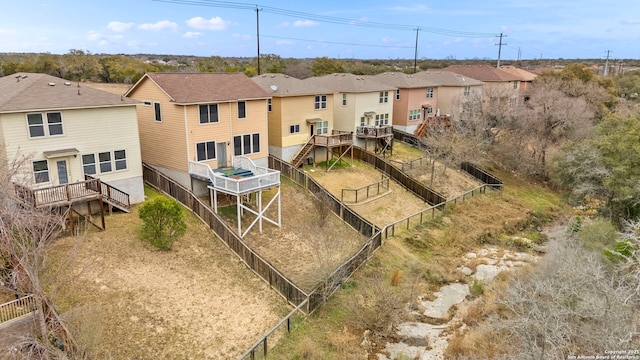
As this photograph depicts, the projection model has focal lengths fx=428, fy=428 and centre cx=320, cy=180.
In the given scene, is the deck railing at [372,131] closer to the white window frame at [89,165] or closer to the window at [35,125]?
the white window frame at [89,165]

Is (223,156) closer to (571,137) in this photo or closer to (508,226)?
(508,226)

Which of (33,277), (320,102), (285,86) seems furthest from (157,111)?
(33,277)

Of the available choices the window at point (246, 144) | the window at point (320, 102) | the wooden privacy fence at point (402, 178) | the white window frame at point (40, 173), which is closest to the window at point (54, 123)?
the white window frame at point (40, 173)

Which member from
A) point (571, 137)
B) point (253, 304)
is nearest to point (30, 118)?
point (253, 304)

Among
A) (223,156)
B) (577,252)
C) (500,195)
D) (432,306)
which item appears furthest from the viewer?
(500,195)

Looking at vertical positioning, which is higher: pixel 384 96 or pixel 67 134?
pixel 384 96

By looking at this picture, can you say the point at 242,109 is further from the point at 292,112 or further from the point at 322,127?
the point at 322,127
